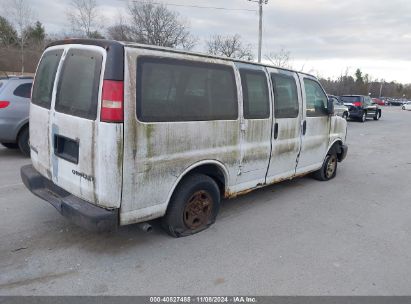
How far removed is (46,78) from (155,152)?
1646 mm

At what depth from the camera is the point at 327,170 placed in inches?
259

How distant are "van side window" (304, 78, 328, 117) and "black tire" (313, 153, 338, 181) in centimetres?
104

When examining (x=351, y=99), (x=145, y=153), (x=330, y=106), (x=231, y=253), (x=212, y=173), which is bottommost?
(x=231, y=253)

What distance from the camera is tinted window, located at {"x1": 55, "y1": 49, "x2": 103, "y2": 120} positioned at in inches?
118

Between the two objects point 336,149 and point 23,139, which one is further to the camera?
point 23,139

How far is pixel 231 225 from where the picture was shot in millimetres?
4250

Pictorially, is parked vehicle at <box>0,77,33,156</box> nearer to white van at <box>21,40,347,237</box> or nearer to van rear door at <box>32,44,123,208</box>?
white van at <box>21,40,347,237</box>

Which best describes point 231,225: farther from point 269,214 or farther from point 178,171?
point 178,171

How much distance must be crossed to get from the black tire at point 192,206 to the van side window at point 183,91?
738 mm

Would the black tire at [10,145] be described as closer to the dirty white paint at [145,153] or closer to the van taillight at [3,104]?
the van taillight at [3,104]

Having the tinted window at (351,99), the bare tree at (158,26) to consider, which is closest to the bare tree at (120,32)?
the bare tree at (158,26)

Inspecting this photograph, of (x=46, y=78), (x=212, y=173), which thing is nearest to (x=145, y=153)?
(x=212, y=173)

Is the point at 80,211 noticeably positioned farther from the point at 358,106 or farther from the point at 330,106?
the point at 358,106

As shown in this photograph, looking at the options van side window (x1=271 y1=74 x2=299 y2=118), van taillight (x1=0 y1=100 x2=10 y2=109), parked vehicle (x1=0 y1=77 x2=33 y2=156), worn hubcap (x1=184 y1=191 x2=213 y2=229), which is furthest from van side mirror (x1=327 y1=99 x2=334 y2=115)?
van taillight (x1=0 y1=100 x2=10 y2=109)
